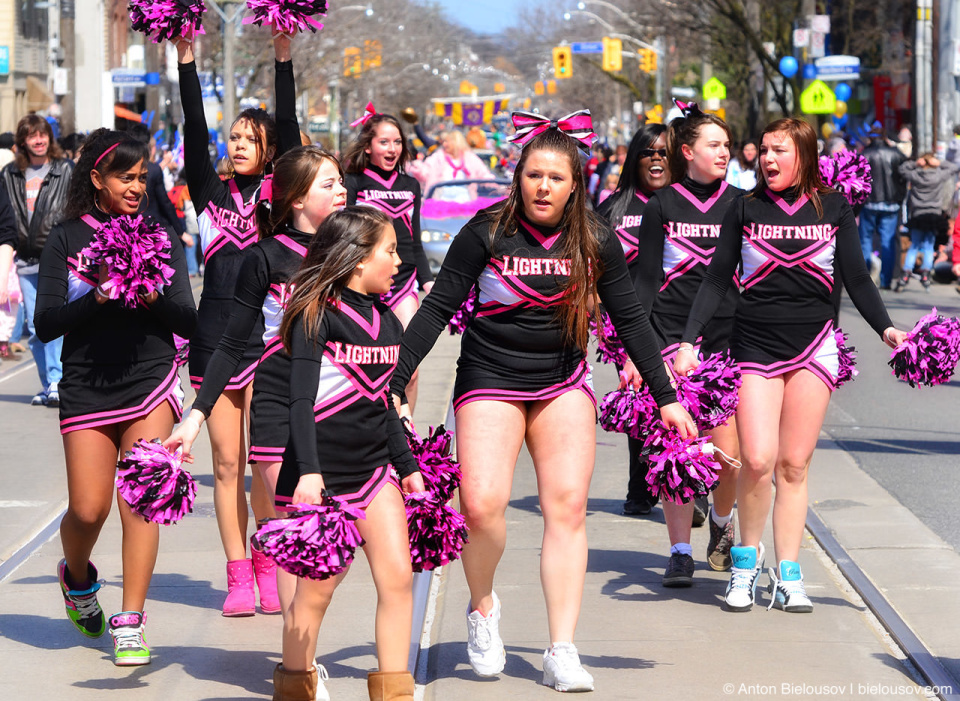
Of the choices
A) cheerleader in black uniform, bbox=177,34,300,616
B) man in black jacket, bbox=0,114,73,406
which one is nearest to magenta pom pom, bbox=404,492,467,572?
cheerleader in black uniform, bbox=177,34,300,616

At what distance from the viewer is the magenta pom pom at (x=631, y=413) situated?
5336mm

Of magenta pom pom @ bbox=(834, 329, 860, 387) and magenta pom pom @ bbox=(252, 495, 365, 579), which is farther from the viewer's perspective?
magenta pom pom @ bbox=(834, 329, 860, 387)

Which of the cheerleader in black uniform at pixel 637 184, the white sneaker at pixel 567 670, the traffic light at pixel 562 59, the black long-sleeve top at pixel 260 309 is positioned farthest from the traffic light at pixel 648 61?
the white sneaker at pixel 567 670

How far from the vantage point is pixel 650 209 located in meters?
6.48

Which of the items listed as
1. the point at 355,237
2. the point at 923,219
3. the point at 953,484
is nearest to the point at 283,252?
the point at 355,237

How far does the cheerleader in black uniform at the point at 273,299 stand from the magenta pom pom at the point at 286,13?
3.42 ft

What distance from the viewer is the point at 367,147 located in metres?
8.29

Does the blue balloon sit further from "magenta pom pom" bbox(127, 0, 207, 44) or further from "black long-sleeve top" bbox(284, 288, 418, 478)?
"black long-sleeve top" bbox(284, 288, 418, 478)

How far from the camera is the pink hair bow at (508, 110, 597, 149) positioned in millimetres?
4871

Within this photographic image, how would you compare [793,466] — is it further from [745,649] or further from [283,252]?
[283,252]

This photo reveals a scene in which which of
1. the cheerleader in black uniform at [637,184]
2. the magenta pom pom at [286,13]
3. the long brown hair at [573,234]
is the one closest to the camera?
the long brown hair at [573,234]

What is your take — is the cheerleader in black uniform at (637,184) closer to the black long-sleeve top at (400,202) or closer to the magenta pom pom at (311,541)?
the black long-sleeve top at (400,202)

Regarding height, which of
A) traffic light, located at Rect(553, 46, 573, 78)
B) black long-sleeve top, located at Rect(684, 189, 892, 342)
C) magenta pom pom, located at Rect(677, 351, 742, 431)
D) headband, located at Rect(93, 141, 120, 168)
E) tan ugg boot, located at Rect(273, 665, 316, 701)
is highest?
traffic light, located at Rect(553, 46, 573, 78)

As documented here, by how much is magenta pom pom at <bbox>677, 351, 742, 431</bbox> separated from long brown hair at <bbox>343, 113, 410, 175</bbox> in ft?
10.2
